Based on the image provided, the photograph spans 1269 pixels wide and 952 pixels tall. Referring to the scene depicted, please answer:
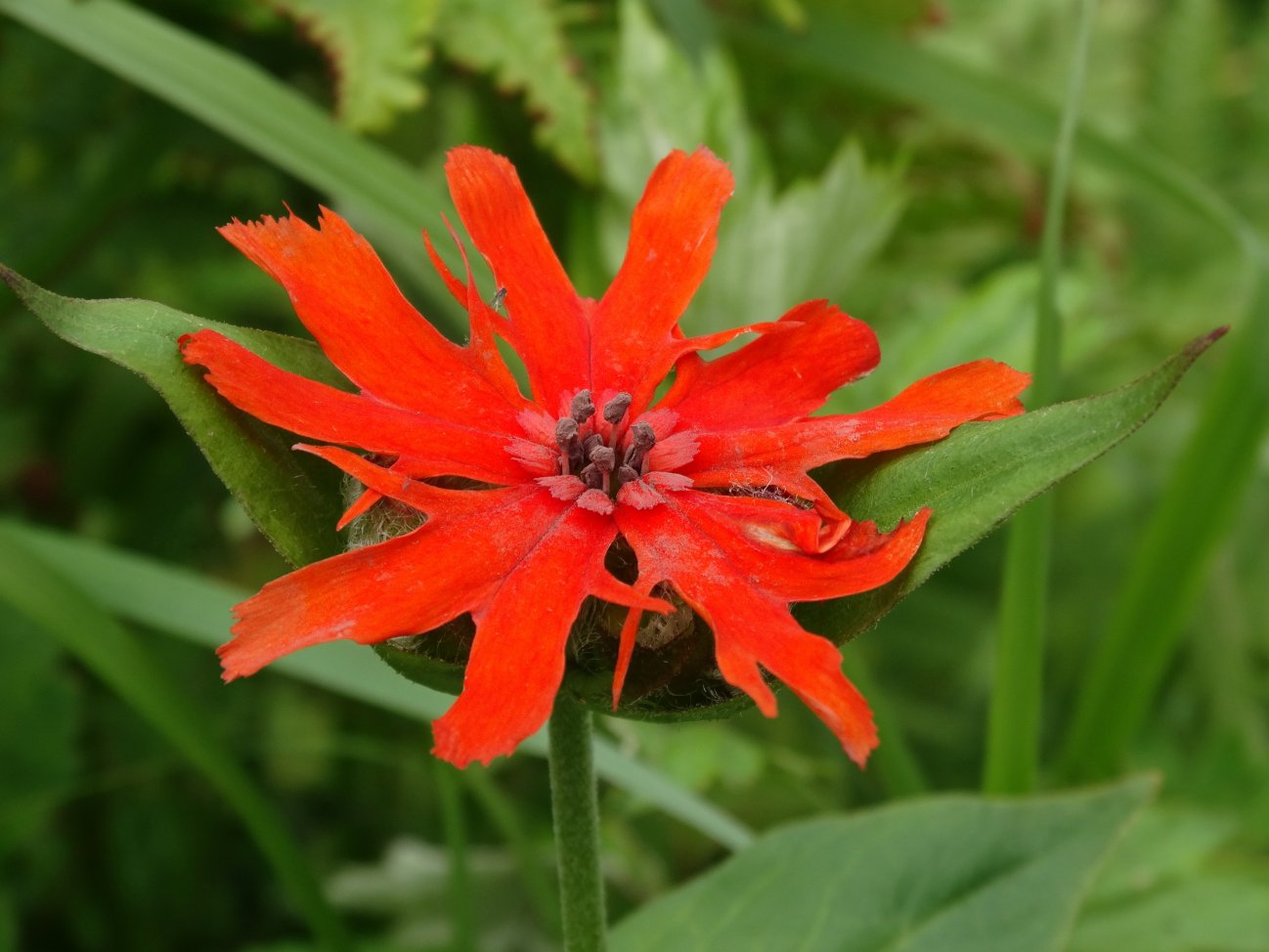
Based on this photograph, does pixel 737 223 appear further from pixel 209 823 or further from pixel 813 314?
pixel 209 823

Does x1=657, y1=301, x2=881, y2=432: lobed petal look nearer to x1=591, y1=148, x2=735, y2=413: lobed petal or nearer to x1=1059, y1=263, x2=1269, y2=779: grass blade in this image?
x1=591, y1=148, x2=735, y2=413: lobed petal

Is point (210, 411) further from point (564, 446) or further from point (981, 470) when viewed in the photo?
point (981, 470)

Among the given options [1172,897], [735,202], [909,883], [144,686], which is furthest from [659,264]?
[1172,897]

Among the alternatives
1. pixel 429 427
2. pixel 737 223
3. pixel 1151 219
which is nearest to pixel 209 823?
pixel 737 223

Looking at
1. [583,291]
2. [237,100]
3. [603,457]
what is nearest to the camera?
[603,457]

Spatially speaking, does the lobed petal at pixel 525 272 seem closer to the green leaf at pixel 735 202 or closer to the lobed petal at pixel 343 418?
the lobed petal at pixel 343 418

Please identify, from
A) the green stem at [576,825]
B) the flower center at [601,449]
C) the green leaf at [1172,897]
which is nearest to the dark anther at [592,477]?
the flower center at [601,449]

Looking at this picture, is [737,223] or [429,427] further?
[737,223]
